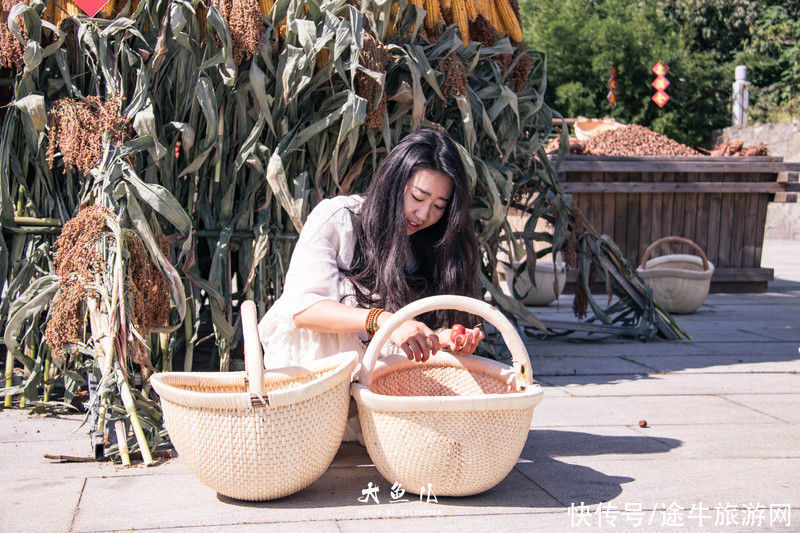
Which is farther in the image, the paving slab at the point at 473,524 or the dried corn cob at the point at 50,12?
the dried corn cob at the point at 50,12

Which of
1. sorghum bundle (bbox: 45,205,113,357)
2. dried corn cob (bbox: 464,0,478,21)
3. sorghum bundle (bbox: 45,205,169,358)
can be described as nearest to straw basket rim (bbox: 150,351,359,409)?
sorghum bundle (bbox: 45,205,169,358)

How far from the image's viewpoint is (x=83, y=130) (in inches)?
125

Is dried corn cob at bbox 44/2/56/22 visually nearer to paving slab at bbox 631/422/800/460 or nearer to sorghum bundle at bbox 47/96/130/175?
sorghum bundle at bbox 47/96/130/175

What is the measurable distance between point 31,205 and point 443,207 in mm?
1808

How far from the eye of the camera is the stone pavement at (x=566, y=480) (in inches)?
87.1

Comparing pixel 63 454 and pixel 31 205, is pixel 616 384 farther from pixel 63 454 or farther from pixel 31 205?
pixel 31 205

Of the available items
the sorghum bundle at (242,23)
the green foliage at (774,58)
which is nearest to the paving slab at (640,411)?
the sorghum bundle at (242,23)

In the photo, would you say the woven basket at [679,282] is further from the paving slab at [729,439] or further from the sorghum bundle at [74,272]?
the sorghum bundle at [74,272]

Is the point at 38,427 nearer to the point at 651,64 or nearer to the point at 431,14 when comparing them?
the point at 431,14

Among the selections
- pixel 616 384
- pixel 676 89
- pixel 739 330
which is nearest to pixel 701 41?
pixel 676 89

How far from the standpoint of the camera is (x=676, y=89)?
1998 centimetres

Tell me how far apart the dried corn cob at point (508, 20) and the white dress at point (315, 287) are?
6.31 ft

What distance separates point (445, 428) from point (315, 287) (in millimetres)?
610

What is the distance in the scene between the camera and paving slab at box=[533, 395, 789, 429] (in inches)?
129
